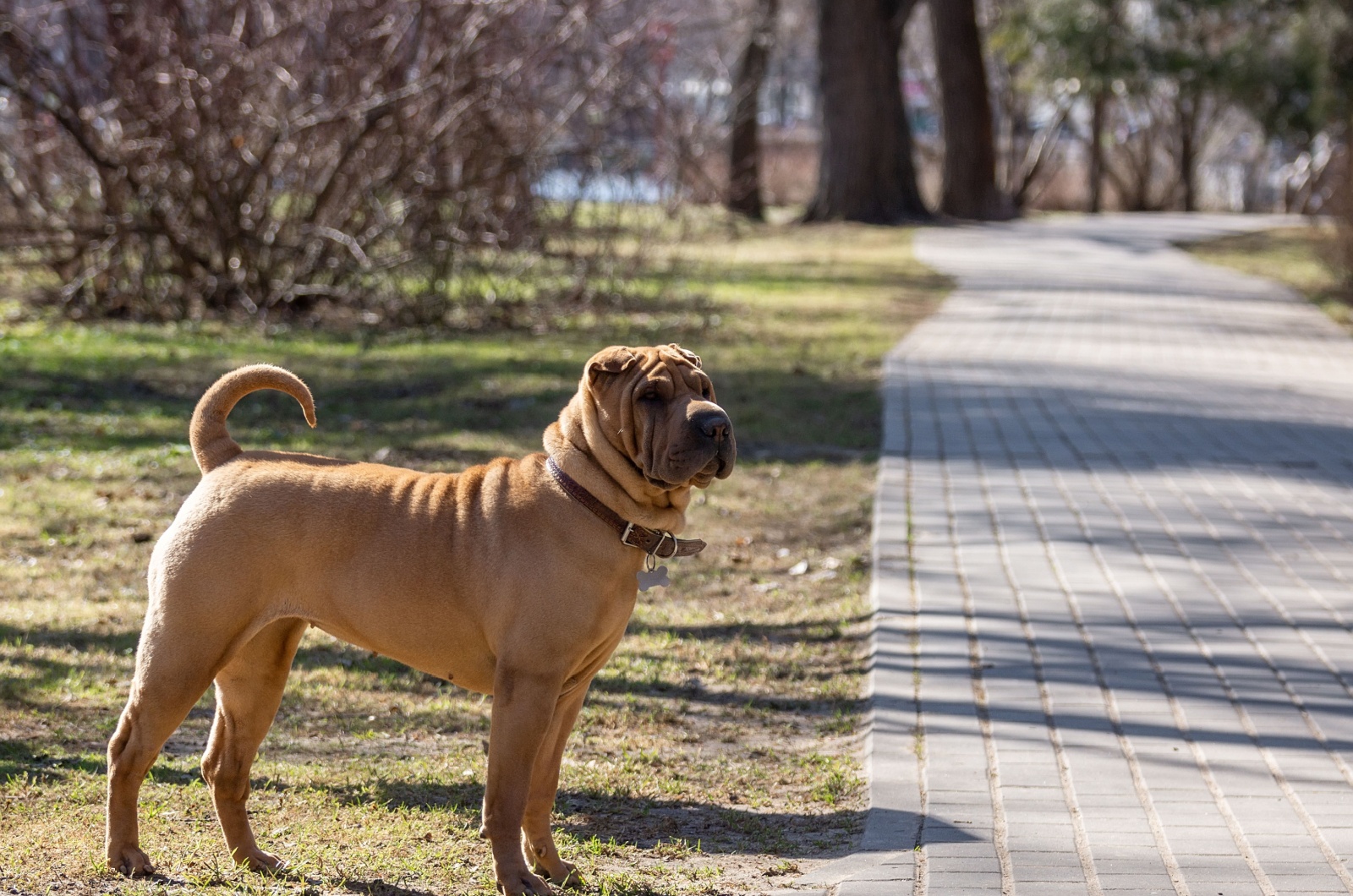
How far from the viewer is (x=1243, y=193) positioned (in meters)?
52.4

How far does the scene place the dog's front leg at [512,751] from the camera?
3432 millimetres

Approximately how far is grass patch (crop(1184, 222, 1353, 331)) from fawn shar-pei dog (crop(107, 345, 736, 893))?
1481 cm

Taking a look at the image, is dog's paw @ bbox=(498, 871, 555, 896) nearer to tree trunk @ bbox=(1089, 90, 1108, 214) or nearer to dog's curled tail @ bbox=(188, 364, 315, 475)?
dog's curled tail @ bbox=(188, 364, 315, 475)

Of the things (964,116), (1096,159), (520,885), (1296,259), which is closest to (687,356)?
(520,885)

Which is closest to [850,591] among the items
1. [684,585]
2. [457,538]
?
[684,585]

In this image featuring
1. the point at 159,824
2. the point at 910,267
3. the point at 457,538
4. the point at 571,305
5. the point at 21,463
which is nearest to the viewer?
the point at 457,538

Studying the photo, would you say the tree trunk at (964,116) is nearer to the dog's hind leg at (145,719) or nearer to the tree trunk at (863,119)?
the tree trunk at (863,119)

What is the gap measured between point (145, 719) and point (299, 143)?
1112 centimetres

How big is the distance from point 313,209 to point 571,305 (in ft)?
9.53

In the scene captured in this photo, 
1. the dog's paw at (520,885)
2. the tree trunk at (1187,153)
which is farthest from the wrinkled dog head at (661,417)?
the tree trunk at (1187,153)

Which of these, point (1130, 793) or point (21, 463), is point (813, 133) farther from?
point (1130, 793)

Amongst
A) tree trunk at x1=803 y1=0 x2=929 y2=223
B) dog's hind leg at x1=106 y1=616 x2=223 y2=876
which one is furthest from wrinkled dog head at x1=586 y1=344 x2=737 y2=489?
tree trunk at x1=803 y1=0 x2=929 y2=223

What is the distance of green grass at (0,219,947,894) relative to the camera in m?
3.98

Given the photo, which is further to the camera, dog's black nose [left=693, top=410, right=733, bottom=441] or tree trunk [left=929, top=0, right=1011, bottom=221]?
tree trunk [left=929, top=0, right=1011, bottom=221]
